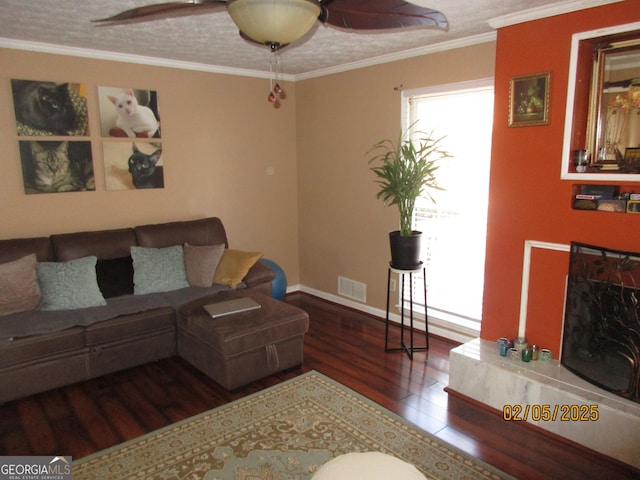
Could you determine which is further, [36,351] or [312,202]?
[312,202]

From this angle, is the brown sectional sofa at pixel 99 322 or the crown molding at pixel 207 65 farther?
the crown molding at pixel 207 65

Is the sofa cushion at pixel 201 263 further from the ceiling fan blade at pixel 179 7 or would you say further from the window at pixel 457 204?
the ceiling fan blade at pixel 179 7

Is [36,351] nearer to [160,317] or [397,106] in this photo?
[160,317]

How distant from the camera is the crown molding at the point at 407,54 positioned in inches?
135

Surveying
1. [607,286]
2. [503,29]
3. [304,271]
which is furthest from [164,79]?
[607,286]

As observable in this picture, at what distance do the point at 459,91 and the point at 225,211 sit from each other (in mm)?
2629

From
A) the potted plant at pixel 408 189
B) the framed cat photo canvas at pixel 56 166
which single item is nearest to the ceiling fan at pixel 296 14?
the potted plant at pixel 408 189

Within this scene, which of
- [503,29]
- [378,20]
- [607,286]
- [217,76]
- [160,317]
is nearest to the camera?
[378,20]

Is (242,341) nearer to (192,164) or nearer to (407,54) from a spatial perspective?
(192,164)

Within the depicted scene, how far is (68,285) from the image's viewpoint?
Result: 340 cm

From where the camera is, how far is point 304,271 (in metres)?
5.48

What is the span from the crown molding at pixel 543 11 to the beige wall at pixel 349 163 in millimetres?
622
